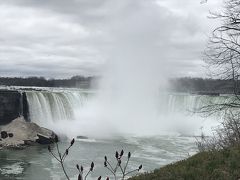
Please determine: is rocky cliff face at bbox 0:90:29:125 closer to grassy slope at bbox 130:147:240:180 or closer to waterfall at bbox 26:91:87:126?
waterfall at bbox 26:91:87:126

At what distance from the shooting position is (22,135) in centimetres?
2180

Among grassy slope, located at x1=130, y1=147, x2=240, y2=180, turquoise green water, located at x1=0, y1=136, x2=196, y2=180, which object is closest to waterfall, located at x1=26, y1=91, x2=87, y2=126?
turquoise green water, located at x1=0, y1=136, x2=196, y2=180

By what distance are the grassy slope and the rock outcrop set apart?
15470 millimetres

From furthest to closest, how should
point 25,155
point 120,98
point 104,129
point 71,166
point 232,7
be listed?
point 120,98
point 104,129
point 25,155
point 71,166
point 232,7

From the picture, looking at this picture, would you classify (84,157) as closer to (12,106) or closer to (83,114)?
(12,106)

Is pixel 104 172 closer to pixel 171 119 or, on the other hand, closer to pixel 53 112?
pixel 53 112

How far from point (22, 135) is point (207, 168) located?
1741 centimetres

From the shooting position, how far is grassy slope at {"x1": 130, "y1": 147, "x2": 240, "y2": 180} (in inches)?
201

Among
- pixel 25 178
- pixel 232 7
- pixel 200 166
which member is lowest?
pixel 25 178

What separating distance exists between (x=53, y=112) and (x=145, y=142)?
7.39m

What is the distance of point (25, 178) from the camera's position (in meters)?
13.5

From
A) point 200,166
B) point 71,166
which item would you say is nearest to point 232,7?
point 200,166

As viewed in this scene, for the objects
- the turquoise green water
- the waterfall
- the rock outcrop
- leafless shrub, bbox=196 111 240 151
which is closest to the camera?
leafless shrub, bbox=196 111 240 151

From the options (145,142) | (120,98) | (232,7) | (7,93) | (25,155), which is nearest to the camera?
(232,7)
